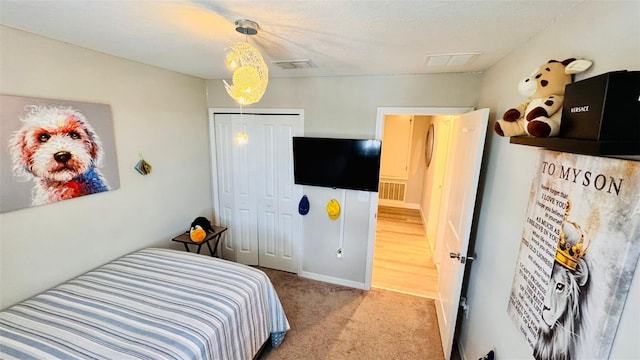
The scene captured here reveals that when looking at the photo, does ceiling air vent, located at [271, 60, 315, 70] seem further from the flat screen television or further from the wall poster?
the wall poster

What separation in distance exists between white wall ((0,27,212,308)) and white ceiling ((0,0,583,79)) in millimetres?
195

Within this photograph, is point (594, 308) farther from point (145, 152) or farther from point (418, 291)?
point (145, 152)

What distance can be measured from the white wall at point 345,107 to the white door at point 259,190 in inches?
6.7

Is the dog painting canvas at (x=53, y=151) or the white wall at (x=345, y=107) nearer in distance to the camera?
the dog painting canvas at (x=53, y=151)

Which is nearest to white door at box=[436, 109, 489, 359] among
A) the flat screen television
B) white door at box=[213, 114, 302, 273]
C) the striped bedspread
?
the flat screen television

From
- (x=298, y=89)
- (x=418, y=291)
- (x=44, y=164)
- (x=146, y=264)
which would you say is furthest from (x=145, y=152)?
(x=418, y=291)

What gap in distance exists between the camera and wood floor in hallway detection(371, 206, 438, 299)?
3021mm

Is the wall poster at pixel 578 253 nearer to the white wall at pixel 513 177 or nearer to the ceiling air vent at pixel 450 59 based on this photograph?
the white wall at pixel 513 177

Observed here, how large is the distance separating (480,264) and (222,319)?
1802 mm

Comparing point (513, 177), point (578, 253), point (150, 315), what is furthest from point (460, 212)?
point (150, 315)

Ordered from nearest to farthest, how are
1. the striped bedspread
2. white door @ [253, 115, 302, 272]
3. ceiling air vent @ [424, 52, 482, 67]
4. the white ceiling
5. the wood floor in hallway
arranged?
the white ceiling, the striped bedspread, ceiling air vent @ [424, 52, 482, 67], white door @ [253, 115, 302, 272], the wood floor in hallway

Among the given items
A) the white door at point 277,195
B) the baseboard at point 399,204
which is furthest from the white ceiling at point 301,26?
the baseboard at point 399,204

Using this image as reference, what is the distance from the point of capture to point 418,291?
2.91 m

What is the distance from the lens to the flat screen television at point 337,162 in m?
2.53
